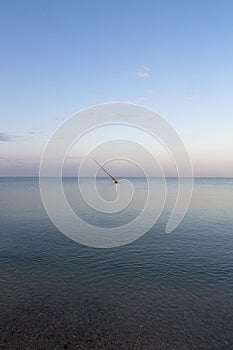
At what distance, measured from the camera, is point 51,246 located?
145 ft

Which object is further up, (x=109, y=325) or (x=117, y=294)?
(x=117, y=294)

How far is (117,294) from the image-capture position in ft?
88.3

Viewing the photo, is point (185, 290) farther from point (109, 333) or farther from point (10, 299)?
point (10, 299)

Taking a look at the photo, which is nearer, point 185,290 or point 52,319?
point 52,319

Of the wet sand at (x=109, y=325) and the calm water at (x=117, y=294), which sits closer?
the wet sand at (x=109, y=325)

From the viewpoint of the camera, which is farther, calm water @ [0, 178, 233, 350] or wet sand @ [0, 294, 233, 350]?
calm water @ [0, 178, 233, 350]

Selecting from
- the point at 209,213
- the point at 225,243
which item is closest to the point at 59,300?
the point at 225,243

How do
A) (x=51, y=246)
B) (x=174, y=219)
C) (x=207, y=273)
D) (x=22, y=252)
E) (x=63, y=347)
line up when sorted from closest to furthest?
(x=63, y=347)
(x=207, y=273)
(x=22, y=252)
(x=51, y=246)
(x=174, y=219)

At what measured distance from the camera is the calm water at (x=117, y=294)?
2014 centimetres

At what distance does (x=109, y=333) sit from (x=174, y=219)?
164 ft

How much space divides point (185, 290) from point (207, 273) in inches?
229

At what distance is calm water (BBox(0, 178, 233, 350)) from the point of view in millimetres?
20141

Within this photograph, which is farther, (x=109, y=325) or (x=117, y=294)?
(x=117, y=294)

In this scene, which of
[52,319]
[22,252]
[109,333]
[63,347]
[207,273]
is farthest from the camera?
[22,252]
